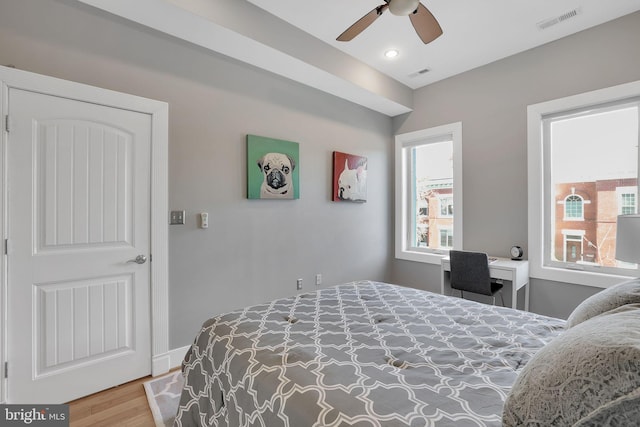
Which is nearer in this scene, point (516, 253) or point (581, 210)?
point (581, 210)

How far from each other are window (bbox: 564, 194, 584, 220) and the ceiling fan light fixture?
238 centimetres

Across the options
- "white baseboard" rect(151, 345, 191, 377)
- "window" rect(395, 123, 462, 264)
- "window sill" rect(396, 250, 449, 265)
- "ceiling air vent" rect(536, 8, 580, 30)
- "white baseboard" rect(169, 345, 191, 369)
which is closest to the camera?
"white baseboard" rect(151, 345, 191, 377)

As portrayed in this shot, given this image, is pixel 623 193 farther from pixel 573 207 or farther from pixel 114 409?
pixel 114 409

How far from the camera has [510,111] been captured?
10.3 ft

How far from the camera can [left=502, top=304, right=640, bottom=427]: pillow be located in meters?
0.58

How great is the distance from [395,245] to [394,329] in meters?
2.81

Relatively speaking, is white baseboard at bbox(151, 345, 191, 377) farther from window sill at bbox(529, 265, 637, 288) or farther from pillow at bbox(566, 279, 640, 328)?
window sill at bbox(529, 265, 637, 288)

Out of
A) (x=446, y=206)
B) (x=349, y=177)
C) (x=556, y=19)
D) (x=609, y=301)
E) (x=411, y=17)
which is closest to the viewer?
(x=609, y=301)

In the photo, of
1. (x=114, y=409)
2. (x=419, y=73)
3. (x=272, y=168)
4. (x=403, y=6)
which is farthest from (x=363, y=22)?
(x=114, y=409)

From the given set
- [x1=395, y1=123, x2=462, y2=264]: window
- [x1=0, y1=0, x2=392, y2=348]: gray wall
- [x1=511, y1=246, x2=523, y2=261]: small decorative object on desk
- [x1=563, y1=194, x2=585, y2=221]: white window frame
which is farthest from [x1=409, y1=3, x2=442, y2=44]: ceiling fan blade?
[x1=511, y1=246, x2=523, y2=261]: small decorative object on desk

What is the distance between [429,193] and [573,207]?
58.5 inches

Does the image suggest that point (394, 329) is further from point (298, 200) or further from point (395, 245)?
point (395, 245)

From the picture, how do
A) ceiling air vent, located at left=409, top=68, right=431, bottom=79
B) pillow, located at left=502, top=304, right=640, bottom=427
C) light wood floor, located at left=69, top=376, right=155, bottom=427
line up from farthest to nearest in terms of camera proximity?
1. ceiling air vent, located at left=409, top=68, right=431, bottom=79
2. light wood floor, located at left=69, top=376, right=155, bottom=427
3. pillow, located at left=502, top=304, right=640, bottom=427

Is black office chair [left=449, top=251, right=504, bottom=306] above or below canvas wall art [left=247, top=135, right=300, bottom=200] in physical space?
below
